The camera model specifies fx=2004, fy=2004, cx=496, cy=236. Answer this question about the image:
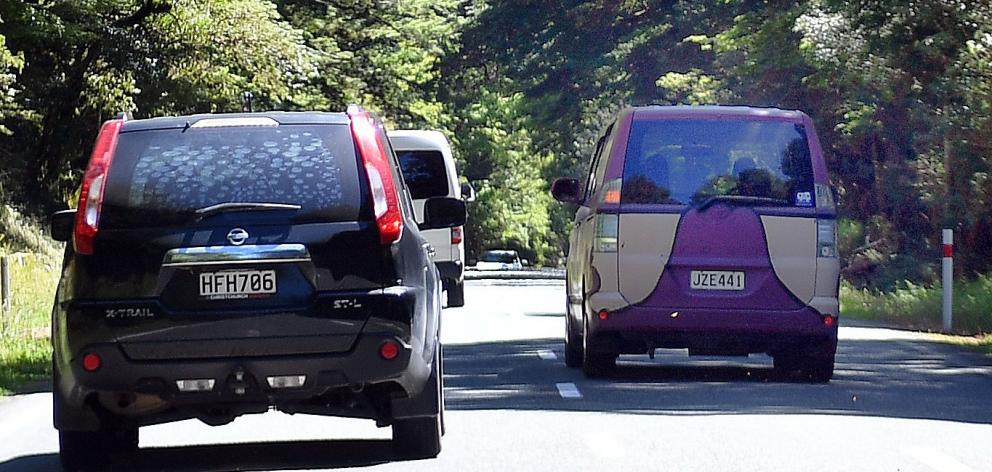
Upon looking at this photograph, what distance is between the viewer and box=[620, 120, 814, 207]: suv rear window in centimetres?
1430

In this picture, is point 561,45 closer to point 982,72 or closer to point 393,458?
point 982,72

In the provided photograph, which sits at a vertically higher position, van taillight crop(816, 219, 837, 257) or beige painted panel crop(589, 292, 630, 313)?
van taillight crop(816, 219, 837, 257)

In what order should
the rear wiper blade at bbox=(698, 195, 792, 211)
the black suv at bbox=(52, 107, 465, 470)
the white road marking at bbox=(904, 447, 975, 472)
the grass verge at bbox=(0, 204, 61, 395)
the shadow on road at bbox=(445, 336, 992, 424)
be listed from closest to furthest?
the black suv at bbox=(52, 107, 465, 470)
the white road marking at bbox=(904, 447, 975, 472)
the shadow on road at bbox=(445, 336, 992, 424)
the rear wiper blade at bbox=(698, 195, 792, 211)
the grass verge at bbox=(0, 204, 61, 395)

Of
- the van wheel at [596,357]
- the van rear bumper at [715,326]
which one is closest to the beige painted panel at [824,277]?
the van rear bumper at [715,326]

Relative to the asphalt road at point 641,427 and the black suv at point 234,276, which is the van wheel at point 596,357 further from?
the black suv at point 234,276

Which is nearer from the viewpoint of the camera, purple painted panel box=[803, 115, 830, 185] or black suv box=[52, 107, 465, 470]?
black suv box=[52, 107, 465, 470]

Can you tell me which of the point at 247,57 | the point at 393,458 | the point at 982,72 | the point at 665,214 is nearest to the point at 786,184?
the point at 665,214

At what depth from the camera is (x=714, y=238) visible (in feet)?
46.6

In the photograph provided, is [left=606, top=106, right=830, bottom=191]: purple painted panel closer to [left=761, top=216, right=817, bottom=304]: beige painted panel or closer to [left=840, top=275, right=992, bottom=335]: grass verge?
[left=761, top=216, right=817, bottom=304]: beige painted panel

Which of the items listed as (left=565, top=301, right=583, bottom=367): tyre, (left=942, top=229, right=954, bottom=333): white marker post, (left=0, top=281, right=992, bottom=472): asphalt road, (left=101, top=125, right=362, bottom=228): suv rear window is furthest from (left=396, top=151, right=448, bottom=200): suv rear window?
(left=101, top=125, right=362, bottom=228): suv rear window

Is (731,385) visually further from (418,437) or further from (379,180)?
(379,180)

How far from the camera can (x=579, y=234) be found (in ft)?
52.0

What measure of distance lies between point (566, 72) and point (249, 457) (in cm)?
4403

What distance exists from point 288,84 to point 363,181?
2697 centimetres
